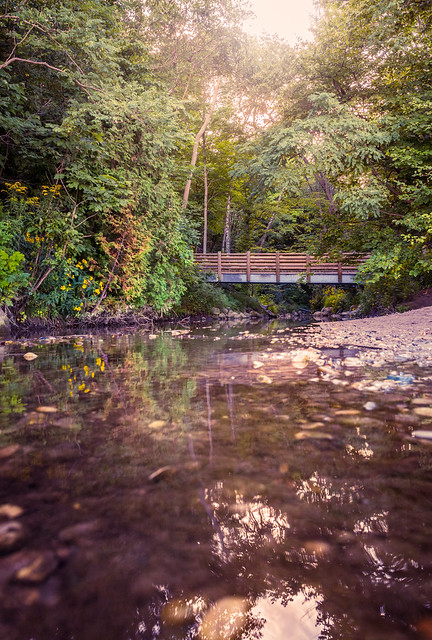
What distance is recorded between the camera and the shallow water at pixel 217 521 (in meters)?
0.83

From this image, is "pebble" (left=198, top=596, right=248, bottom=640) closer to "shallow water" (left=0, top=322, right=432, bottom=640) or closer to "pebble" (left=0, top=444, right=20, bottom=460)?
"shallow water" (left=0, top=322, right=432, bottom=640)

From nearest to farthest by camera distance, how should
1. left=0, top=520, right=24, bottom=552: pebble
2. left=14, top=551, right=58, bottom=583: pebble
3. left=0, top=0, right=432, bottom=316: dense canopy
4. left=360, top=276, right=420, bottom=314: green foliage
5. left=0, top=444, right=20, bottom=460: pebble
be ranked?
left=14, top=551, right=58, bottom=583: pebble < left=0, top=520, right=24, bottom=552: pebble < left=0, top=444, right=20, bottom=460: pebble < left=0, top=0, right=432, bottom=316: dense canopy < left=360, top=276, right=420, bottom=314: green foliage

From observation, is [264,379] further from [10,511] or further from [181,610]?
[181,610]

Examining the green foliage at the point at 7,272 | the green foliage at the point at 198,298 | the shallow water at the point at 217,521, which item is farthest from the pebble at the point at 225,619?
the green foliage at the point at 198,298

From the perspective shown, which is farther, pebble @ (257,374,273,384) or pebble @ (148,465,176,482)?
pebble @ (257,374,273,384)

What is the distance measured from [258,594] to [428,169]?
991cm

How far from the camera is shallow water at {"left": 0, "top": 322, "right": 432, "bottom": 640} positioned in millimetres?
826

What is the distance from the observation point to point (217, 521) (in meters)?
1.21

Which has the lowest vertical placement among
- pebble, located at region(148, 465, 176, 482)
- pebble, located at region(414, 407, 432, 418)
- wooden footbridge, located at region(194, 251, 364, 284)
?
pebble, located at region(148, 465, 176, 482)

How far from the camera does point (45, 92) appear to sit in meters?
9.46

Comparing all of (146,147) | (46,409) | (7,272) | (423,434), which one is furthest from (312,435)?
(146,147)

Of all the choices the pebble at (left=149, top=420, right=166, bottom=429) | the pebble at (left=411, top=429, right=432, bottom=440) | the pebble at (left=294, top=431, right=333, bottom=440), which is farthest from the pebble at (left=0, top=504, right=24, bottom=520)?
the pebble at (left=411, top=429, right=432, bottom=440)

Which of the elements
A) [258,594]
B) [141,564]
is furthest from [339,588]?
[141,564]

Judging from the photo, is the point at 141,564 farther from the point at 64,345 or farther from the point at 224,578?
the point at 64,345
